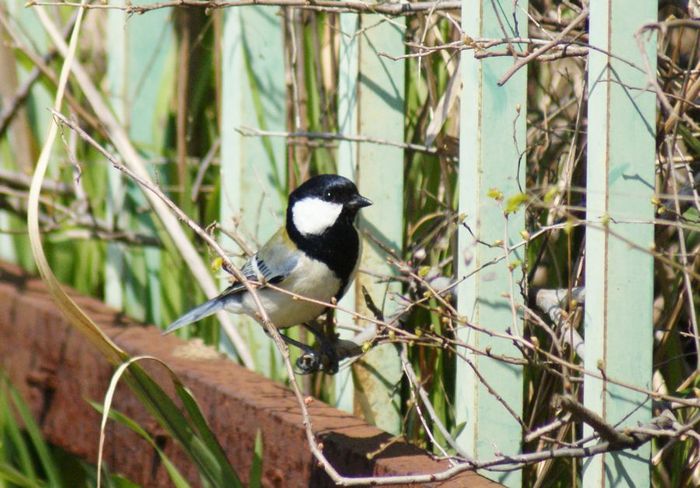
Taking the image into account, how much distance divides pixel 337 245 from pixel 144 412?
2.71 ft

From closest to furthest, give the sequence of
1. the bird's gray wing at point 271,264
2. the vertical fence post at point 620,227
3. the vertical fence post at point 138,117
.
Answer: the vertical fence post at point 620,227
the bird's gray wing at point 271,264
the vertical fence post at point 138,117

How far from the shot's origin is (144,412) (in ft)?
10.4

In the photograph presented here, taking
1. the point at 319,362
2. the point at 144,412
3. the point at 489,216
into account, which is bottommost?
the point at 144,412

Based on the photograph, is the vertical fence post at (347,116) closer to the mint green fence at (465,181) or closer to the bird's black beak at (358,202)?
the mint green fence at (465,181)

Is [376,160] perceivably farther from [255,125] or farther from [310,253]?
[255,125]

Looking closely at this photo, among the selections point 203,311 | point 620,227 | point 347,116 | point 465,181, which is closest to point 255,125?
point 347,116

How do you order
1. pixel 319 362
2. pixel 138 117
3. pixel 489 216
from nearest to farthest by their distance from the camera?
pixel 489 216 < pixel 319 362 < pixel 138 117

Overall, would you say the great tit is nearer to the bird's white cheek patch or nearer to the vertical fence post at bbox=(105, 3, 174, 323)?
the bird's white cheek patch

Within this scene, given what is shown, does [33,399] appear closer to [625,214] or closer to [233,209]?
[233,209]

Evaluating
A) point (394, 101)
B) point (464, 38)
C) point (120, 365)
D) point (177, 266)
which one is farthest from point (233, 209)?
Result: point (464, 38)

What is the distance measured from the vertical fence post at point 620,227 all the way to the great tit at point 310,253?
86 centimetres

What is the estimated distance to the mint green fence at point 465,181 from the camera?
1887mm

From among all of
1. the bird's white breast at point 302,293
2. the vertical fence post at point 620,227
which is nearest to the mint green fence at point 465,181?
the vertical fence post at point 620,227

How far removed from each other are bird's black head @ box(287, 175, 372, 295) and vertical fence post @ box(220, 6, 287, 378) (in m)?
0.24
